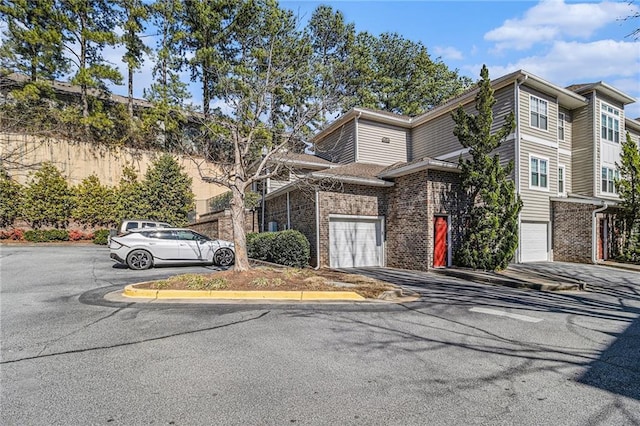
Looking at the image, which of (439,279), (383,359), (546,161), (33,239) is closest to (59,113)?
(33,239)

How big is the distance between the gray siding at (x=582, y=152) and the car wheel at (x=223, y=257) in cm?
1801

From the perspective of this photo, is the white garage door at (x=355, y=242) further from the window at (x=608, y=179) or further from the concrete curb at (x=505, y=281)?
the window at (x=608, y=179)

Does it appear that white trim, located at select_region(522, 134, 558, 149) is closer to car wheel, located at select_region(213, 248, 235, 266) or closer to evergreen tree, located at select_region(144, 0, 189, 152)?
car wheel, located at select_region(213, 248, 235, 266)

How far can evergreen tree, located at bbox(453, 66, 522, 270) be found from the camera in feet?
39.9

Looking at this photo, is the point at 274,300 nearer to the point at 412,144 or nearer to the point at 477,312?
the point at 477,312

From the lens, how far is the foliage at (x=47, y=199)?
68.6 feet

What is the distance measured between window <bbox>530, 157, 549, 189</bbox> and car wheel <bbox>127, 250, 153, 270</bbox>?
53.7 ft

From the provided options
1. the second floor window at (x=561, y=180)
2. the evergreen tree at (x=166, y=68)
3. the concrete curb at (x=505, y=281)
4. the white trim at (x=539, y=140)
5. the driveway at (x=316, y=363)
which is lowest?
the concrete curb at (x=505, y=281)

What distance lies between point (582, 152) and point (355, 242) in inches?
540

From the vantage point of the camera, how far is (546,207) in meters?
16.2

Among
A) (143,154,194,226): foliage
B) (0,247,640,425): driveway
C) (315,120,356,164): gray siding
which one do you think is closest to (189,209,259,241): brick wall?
(143,154,194,226): foliage

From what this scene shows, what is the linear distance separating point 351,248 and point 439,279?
3.90 m

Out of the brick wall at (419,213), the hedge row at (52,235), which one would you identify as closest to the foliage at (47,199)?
the hedge row at (52,235)

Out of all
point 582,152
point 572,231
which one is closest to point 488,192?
point 572,231
